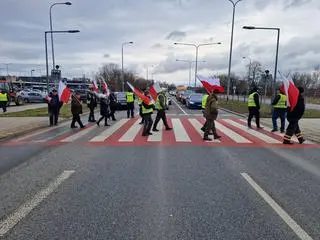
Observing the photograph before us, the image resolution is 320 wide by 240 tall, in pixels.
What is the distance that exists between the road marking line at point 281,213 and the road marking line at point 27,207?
335 centimetres

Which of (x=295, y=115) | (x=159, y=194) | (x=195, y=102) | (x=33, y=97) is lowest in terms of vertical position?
(x=33, y=97)

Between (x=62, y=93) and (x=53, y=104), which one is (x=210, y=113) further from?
(x=53, y=104)

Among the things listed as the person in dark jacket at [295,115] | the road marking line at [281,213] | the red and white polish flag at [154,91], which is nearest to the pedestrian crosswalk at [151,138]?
the person in dark jacket at [295,115]

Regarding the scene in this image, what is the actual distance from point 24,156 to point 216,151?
4978mm

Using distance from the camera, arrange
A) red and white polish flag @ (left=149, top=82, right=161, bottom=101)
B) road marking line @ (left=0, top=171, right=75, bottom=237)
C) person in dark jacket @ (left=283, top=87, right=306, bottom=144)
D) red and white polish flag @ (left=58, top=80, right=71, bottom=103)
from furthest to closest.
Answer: red and white polish flag @ (left=58, top=80, right=71, bottom=103), red and white polish flag @ (left=149, top=82, right=161, bottom=101), person in dark jacket @ (left=283, top=87, right=306, bottom=144), road marking line @ (left=0, top=171, right=75, bottom=237)

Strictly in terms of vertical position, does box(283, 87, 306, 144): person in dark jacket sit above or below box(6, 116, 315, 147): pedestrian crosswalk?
above

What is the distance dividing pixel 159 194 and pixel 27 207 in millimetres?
1982

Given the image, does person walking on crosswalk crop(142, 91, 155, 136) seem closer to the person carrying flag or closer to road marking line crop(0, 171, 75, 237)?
the person carrying flag

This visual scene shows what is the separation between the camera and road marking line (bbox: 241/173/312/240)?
463 centimetres

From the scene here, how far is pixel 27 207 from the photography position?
223 inches

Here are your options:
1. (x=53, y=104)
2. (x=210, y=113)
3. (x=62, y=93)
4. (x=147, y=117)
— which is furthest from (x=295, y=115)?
(x=53, y=104)

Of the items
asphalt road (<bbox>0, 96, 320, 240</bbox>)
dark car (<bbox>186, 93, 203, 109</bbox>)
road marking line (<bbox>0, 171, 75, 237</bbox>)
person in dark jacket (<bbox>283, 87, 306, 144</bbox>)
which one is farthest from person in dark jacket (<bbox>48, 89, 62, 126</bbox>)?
dark car (<bbox>186, 93, 203, 109</bbox>)

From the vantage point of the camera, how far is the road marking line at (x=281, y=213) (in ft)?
15.2

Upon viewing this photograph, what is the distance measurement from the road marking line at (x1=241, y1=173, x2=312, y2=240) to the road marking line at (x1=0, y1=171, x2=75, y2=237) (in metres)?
3.35
